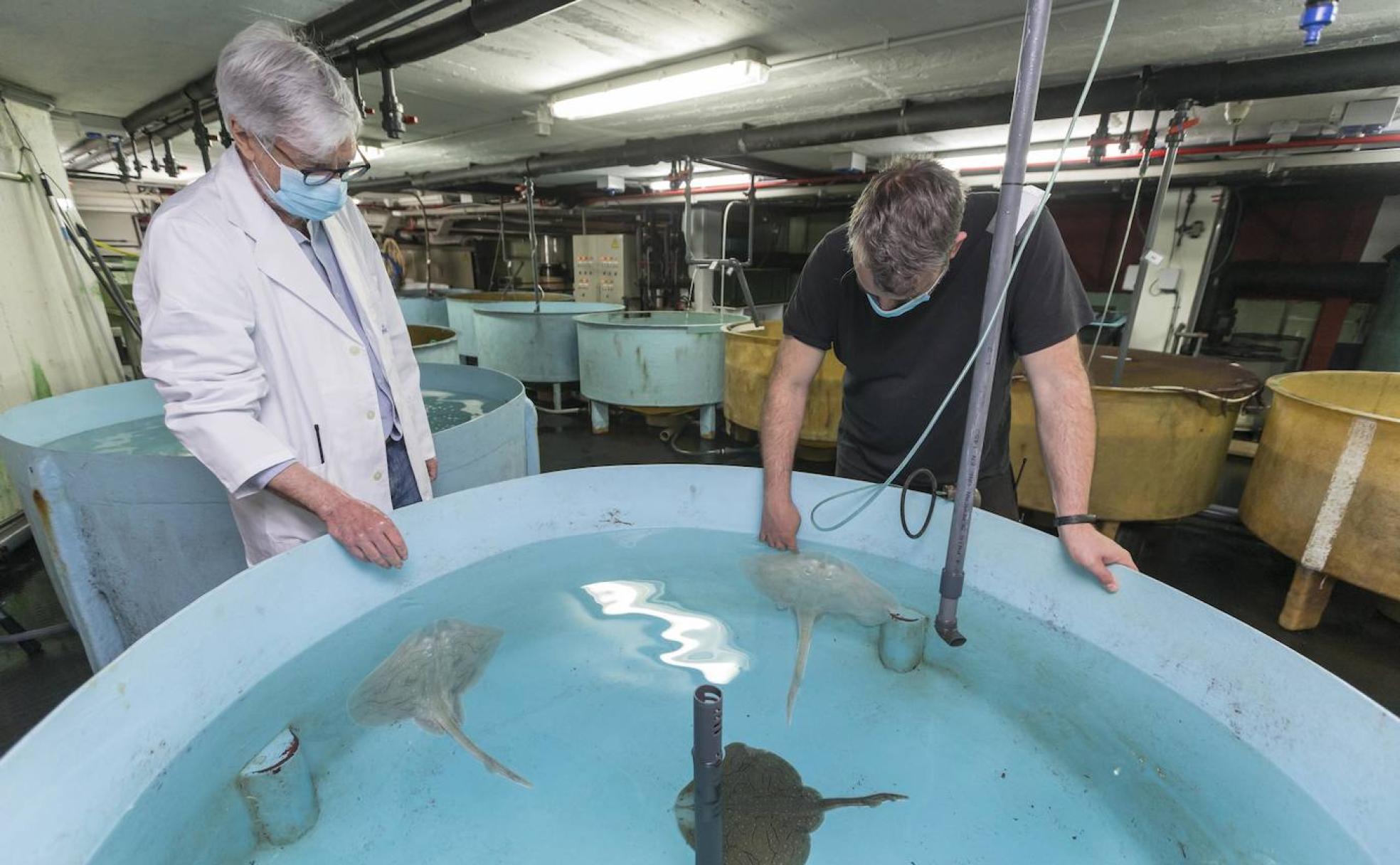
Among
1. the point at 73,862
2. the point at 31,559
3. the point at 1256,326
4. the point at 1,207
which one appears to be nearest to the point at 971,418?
the point at 73,862

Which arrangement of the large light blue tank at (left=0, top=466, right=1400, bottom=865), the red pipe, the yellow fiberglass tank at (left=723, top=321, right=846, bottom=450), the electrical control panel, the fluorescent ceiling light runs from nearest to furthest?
1. the large light blue tank at (left=0, top=466, right=1400, bottom=865)
2. the fluorescent ceiling light
3. the yellow fiberglass tank at (left=723, top=321, right=846, bottom=450)
4. the red pipe
5. the electrical control panel

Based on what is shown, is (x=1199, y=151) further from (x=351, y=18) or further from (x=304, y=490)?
(x=304, y=490)

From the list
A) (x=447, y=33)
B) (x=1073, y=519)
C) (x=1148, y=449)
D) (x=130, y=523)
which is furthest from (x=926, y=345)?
(x=447, y=33)

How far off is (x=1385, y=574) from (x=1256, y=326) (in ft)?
14.9

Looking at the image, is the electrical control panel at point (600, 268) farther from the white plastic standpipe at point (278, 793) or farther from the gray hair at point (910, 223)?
the white plastic standpipe at point (278, 793)

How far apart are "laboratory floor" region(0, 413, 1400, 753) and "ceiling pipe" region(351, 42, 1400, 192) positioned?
81.0 inches

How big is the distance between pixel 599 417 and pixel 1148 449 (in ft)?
11.3

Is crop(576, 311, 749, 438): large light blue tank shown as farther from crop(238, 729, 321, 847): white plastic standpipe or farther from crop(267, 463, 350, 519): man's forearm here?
crop(238, 729, 321, 847): white plastic standpipe

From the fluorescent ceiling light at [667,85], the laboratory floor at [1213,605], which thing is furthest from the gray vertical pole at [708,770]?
the fluorescent ceiling light at [667,85]

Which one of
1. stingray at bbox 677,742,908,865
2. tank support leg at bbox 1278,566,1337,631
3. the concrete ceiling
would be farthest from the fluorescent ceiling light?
tank support leg at bbox 1278,566,1337,631

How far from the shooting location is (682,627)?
129cm

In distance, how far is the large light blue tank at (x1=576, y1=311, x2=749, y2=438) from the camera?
13.3ft

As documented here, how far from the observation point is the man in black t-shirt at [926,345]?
3.48 feet

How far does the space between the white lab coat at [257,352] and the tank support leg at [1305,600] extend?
10.4 ft
